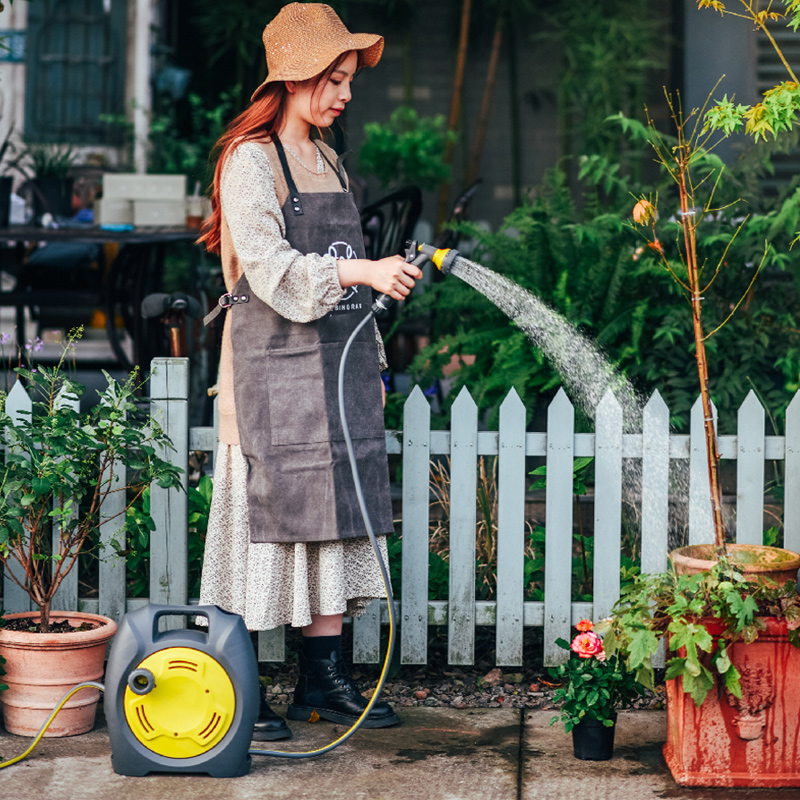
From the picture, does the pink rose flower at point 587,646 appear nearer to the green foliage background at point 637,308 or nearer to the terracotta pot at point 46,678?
the terracotta pot at point 46,678

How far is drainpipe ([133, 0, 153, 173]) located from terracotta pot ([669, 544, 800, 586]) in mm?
6406

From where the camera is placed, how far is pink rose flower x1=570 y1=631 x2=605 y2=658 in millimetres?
2764

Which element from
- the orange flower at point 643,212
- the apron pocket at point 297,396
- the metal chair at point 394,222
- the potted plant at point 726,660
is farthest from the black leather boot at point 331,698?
the metal chair at point 394,222

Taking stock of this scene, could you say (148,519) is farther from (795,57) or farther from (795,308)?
(795,57)

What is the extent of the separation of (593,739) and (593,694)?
0.14 m

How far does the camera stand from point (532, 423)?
14.5 ft

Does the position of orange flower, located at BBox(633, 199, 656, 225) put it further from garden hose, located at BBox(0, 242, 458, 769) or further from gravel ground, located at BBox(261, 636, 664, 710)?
gravel ground, located at BBox(261, 636, 664, 710)

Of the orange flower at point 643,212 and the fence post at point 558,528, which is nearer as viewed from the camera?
the orange flower at point 643,212

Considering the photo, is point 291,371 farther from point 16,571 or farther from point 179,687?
point 16,571

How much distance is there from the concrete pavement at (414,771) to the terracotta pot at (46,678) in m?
0.05

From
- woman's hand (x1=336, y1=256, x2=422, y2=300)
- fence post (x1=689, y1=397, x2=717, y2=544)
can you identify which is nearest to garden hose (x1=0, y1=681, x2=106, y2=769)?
woman's hand (x1=336, y1=256, x2=422, y2=300)

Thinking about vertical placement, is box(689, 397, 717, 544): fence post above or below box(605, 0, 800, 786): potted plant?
above

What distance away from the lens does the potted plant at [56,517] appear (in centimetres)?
293

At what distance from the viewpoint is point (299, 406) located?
286cm
